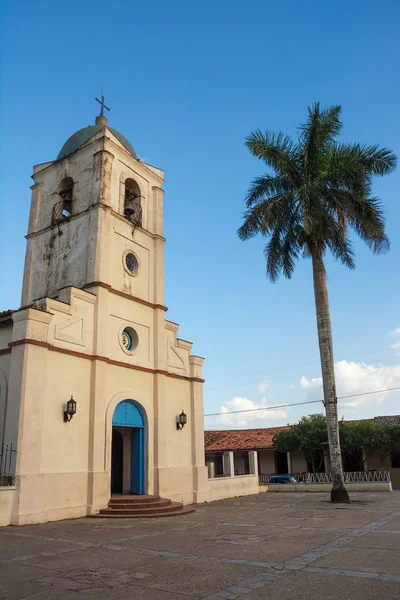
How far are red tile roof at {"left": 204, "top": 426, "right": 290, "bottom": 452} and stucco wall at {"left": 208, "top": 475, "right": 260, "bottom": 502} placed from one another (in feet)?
55.6

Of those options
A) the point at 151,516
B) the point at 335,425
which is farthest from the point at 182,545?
the point at 335,425

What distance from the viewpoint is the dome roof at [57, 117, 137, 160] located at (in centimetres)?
2100

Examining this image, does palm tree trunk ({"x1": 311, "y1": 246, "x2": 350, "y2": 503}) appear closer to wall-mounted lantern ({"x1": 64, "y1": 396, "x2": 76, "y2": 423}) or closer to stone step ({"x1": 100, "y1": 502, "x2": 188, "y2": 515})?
stone step ({"x1": 100, "y1": 502, "x2": 188, "y2": 515})

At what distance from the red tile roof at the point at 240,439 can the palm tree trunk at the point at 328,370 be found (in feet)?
75.4

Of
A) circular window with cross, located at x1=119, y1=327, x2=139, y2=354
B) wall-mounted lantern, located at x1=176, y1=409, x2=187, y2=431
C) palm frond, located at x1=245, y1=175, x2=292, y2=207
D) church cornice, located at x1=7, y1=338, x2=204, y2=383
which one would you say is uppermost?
palm frond, located at x1=245, y1=175, x2=292, y2=207

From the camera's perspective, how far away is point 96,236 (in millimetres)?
18266

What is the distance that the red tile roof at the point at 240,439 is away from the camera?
1664 inches

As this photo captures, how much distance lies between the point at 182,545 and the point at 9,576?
11.7ft

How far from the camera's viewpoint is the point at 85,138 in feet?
68.8

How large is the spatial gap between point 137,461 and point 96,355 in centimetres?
466

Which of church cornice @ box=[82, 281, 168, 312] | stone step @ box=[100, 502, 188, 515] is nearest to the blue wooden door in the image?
stone step @ box=[100, 502, 188, 515]

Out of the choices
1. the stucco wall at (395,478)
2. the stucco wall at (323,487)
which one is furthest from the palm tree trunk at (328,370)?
the stucco wall at (395,478)

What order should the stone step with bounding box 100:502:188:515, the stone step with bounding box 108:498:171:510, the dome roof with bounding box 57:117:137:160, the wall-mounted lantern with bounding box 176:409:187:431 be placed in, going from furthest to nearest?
the dome roof with bounding box 57:117:137:160 → the wall-mounted lantern with bounding box 176:409:187:431 → the stone step with bounding box 108:498:171:510 → the stone step with bounding box 100:502:188:515

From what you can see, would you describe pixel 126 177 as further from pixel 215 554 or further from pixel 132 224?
pixel 215 554
